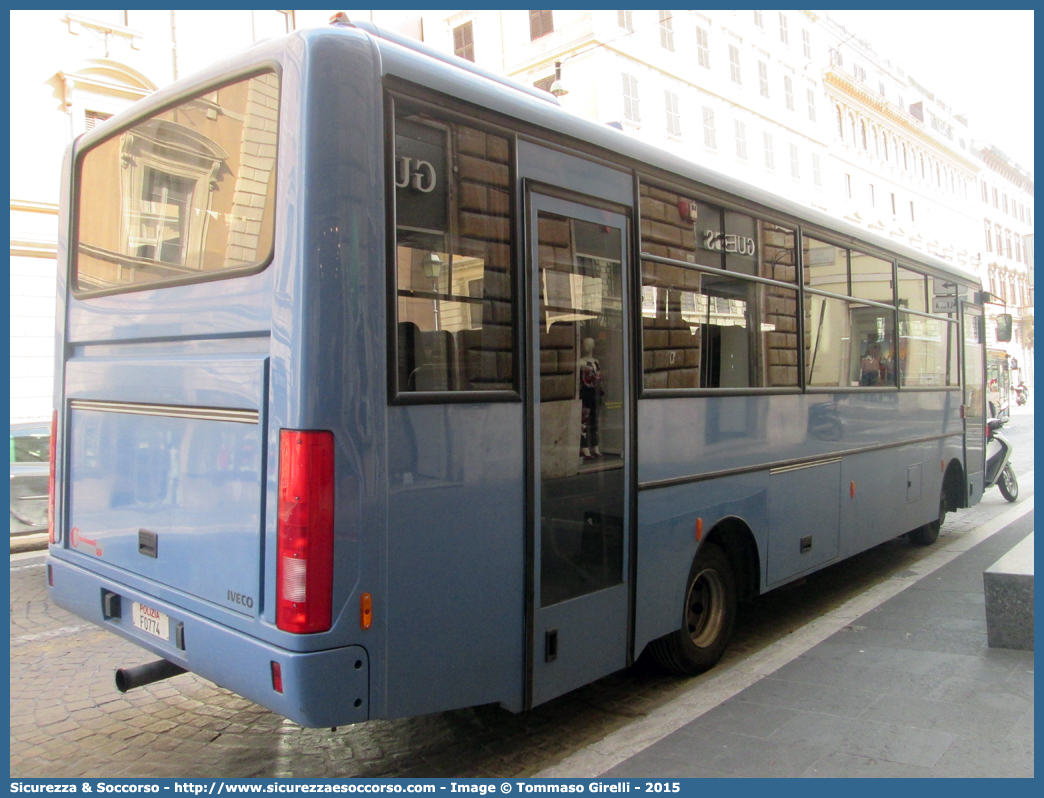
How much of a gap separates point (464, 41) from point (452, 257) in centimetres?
3146

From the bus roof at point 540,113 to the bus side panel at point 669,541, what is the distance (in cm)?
189

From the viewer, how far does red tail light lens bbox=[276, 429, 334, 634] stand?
3.12m

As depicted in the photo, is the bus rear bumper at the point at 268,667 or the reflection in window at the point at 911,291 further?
the reflection in window at the point at 911,291

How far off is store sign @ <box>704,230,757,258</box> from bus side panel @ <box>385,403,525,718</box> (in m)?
2.19

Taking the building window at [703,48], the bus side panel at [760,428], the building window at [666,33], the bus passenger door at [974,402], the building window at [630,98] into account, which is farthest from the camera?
the building window at [703,48]

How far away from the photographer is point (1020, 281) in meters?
60.6

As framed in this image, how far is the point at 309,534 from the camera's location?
3119 mm

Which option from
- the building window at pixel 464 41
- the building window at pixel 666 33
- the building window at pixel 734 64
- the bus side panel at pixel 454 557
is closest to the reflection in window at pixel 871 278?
the bus side panel at pixel 454 557

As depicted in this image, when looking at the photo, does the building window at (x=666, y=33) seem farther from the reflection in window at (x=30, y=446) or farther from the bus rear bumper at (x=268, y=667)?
the bus rear bumper at (x=268, y=667)

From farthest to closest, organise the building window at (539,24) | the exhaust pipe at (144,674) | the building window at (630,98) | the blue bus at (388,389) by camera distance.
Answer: the building window at (539,24) → the building window at (630,98) → the exhaust pipe at (144,674) → the blue bus at (388,389)

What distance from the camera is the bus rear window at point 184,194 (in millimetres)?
3443

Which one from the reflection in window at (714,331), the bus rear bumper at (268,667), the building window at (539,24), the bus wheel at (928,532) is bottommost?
the bus wheel at (928,532)

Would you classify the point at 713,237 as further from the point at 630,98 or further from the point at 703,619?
the point at 630,98

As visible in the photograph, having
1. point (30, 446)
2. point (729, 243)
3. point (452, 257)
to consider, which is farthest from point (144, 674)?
point (30, 446)
